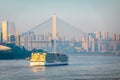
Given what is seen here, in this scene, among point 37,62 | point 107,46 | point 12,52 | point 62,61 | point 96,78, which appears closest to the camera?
point 96,78

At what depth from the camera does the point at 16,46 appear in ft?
335

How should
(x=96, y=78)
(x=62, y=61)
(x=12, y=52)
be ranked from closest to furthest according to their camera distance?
(x=96, y=78)
(x=62, y=61)
(x=12, y=52)

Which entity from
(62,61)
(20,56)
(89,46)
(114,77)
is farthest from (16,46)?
(114,77)

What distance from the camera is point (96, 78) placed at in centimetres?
3856

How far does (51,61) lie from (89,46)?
57155 millimetres

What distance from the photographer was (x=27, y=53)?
99.1m

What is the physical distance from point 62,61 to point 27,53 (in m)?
37.2

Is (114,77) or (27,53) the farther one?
(27,53)

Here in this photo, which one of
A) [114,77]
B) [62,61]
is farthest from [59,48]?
[114,77]

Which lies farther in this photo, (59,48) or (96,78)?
(59,48)

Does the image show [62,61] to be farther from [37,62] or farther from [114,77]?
[114,77]

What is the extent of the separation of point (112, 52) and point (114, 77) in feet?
262

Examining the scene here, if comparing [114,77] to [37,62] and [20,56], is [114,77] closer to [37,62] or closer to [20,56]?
[37,62]

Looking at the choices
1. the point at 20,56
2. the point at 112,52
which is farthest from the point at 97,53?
the point at 20,56
